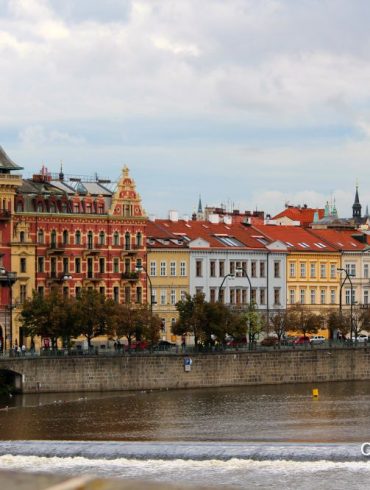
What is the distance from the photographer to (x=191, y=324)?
351ft

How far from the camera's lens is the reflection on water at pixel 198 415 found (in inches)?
2564

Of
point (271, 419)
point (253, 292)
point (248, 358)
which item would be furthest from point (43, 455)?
point (253, 292)

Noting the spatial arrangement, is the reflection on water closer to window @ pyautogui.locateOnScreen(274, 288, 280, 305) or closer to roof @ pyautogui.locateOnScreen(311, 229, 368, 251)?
window @ pyautogui.locateOnScreen(274, 288, 280, 305)

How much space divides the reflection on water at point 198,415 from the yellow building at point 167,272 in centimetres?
2804

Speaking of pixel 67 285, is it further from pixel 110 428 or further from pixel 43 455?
pixel 43 455

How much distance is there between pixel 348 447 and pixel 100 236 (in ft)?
236

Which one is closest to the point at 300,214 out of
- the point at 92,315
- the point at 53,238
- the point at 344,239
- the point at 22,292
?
the point at 344,239

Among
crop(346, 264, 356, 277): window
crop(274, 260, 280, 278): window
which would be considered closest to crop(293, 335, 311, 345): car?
crop(274, 260, 280, 278): window

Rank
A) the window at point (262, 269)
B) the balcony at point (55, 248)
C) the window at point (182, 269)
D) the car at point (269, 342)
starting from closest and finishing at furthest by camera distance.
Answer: the car at point (269, 342), the balcony at point (55, 248), the window at point (182, 269), the window at point (262, 269)

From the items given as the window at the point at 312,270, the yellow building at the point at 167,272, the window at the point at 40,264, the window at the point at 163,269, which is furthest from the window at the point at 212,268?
the window at the point at 40,264

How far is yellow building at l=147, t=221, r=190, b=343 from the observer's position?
125625mm

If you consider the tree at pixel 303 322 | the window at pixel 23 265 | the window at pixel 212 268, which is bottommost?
the tree at pixel 303 322

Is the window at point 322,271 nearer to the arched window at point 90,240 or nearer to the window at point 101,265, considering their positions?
the window at point 101,265

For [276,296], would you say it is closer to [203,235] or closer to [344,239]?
[203,235]
